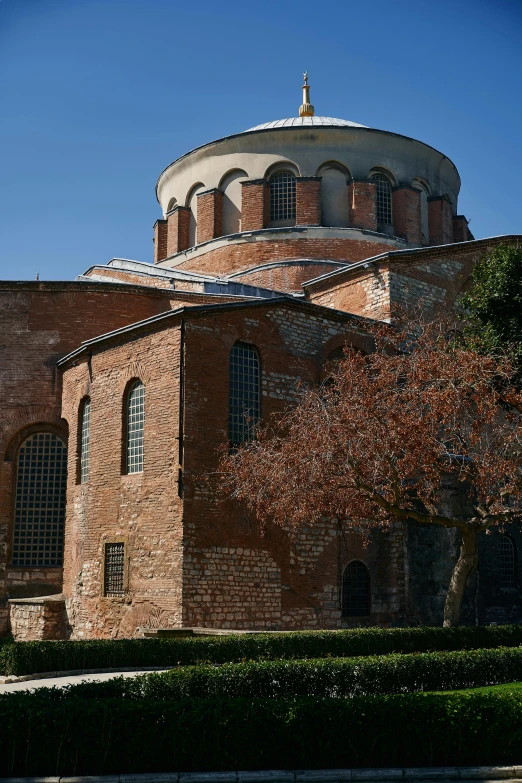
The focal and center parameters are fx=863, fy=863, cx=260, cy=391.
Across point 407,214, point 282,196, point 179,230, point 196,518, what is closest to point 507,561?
point 196,518

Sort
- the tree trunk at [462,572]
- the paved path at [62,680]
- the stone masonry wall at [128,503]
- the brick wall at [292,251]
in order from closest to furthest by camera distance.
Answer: the paved path at [62,680] → the tree trunk at [462,572] → the stone masonry wall at [128,503] → the brick wall at [292,251]

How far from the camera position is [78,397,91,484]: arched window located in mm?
19242

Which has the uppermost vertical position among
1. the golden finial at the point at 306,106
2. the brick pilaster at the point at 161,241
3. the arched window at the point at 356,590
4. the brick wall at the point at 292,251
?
the golden finial at the point at 306,106

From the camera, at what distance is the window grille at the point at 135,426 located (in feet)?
57.6

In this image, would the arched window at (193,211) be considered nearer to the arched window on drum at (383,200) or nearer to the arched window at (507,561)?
the arched window on drum at (383,200)

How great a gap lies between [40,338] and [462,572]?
11.6m

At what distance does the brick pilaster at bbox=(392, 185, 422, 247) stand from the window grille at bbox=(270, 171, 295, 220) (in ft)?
10.7

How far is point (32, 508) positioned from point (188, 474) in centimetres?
598

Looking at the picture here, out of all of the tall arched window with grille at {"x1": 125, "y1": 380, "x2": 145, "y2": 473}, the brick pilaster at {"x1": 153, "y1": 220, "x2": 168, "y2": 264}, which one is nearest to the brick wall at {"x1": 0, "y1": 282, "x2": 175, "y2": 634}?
the tall arched window with grille at {"x1": 125, "y1": 380, "x2": 145, "y2": 473}

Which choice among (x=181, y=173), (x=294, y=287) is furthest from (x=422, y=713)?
(x=181, y=173)

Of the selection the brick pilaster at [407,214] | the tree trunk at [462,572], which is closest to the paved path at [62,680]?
the tree trunk at [462,572]

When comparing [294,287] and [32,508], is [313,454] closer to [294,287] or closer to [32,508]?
[32,508]

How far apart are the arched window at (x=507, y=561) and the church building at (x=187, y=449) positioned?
5 centimetres

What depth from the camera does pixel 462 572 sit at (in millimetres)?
14617
